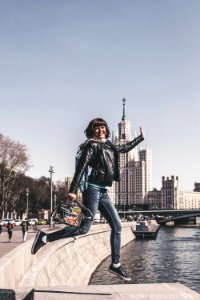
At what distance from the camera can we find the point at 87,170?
576 centimetres

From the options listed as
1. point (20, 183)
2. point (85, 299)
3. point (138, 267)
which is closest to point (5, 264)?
point (85, 299)

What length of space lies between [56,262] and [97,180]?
16834mm

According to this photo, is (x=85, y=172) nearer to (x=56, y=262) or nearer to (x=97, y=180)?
(x=97, y=180)

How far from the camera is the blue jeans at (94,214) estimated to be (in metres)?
5.68

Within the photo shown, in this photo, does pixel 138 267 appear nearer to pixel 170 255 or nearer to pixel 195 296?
pixel 170 255

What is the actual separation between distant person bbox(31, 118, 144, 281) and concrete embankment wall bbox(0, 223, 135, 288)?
1.78 metres

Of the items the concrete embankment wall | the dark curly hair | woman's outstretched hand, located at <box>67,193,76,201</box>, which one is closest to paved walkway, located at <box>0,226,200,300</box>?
the concrete embankment wall

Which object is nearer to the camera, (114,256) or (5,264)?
(114,256)

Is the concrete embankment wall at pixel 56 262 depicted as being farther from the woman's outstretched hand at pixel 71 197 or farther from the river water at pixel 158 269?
the woman's outstretched hand at pixel 71 197

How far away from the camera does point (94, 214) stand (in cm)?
566

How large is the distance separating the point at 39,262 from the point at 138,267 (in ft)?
74.4

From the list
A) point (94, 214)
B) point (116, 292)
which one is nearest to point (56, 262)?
point (116, 292)

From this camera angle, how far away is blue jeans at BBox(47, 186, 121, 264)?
18.6 feet

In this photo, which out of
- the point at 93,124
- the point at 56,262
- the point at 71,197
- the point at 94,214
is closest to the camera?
the point at 71,197
